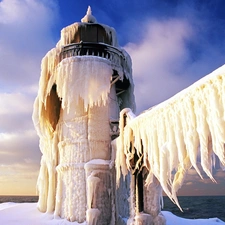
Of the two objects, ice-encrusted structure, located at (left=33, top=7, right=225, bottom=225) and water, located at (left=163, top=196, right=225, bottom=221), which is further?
water, located at (left=163, top=196, right=225, bottom=221)

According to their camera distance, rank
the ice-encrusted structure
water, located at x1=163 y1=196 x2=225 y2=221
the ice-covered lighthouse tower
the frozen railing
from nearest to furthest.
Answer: the ice-encrusted structure
the ice-covered lighthouse tower
the frozen railing
water, located at x1=163 y1=196 x2=225 y2=221

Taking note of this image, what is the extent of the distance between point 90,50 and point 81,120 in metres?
3.81

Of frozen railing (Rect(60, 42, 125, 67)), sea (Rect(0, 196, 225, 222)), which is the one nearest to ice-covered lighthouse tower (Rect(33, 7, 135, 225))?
frozen railing (Rect(60, 42, 125, 67))

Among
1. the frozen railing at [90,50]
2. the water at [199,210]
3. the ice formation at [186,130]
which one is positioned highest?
the frozen railing at [90,50]

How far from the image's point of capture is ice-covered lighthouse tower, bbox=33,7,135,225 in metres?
13.3

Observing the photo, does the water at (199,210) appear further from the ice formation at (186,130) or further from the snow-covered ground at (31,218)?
the ice formation at (186,130)

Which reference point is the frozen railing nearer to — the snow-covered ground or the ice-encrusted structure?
the ice-encrusted structure

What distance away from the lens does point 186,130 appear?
5.81 metres

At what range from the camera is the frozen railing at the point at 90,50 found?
1531 centimetres

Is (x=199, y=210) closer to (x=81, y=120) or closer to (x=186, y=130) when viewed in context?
(x=81, y=120)

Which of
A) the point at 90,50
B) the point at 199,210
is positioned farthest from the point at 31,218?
the point at 199,210

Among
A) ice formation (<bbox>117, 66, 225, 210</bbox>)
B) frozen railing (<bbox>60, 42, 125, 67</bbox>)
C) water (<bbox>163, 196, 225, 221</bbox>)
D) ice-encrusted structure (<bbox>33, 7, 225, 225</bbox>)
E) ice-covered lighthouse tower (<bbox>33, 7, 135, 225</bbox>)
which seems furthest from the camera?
water (<bbox>163, 196, 225, 221</bbox>)

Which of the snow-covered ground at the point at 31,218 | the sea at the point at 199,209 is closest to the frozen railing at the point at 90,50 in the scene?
the snow-covered ground at the point at 31,218

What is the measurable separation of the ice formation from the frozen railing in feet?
25.5
